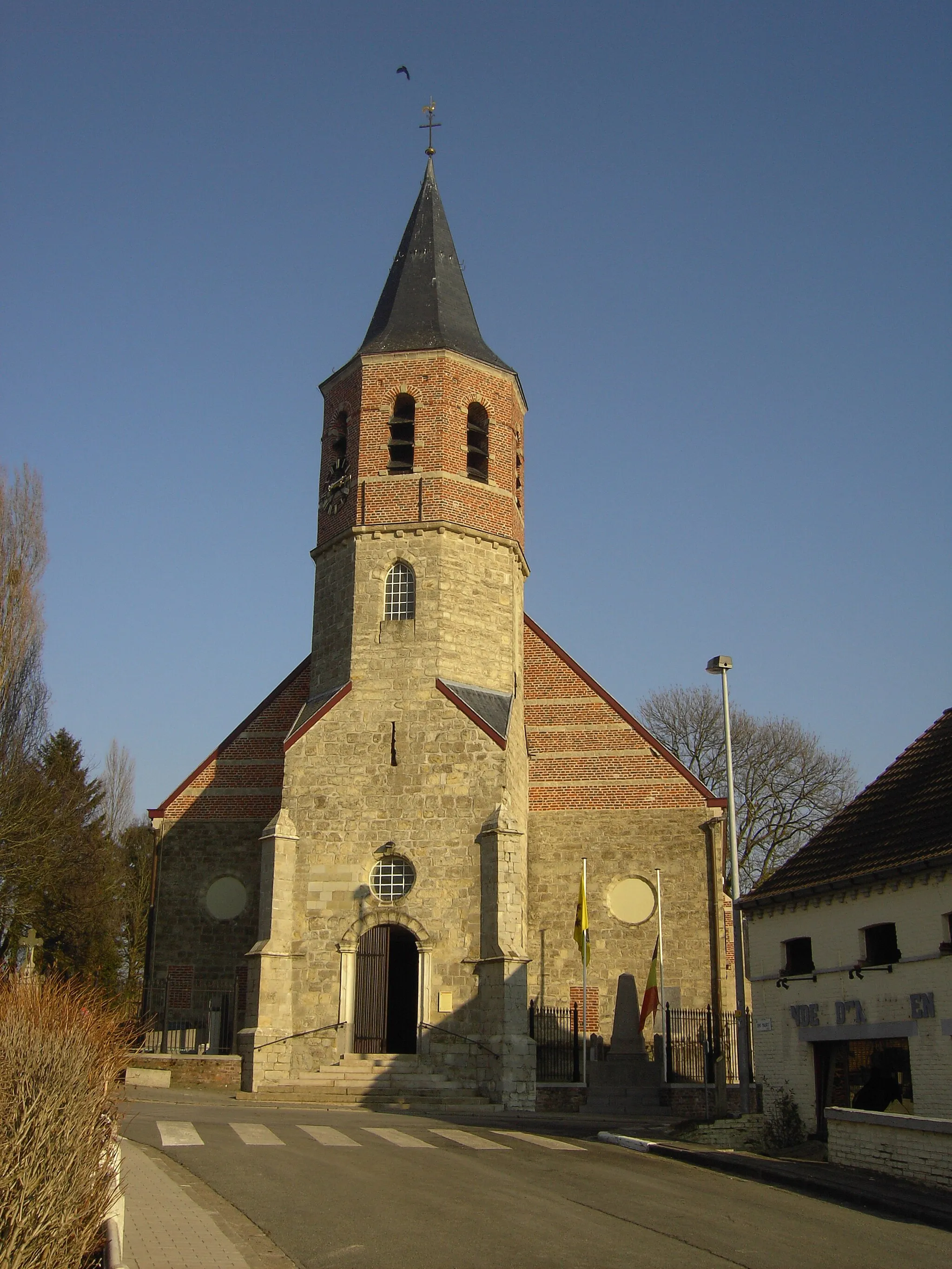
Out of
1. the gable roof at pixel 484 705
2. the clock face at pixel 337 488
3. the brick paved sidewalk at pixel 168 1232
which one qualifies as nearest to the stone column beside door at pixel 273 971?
the gable roof at pixel 484 705

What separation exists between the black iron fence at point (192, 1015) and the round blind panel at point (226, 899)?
141cm

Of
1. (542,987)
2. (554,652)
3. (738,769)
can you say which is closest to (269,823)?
(542,987)

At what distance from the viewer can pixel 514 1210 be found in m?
9.87

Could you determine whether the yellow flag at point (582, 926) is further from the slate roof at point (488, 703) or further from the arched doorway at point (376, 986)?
the slate roof at point (488, 703)

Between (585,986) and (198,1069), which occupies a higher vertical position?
(585,986)

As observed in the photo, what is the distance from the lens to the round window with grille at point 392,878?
72.5ft

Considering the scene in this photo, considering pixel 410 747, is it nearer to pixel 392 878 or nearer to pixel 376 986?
pixel 392 878

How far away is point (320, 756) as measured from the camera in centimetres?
2309

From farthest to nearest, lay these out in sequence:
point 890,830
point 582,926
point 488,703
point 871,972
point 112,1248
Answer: point 488,703 → point 582,926 → point 890,830 → point 871,972 → point 112,1248

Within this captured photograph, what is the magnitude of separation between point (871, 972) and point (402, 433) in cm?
1629

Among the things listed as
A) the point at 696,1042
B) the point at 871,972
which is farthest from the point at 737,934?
the point at 696,1042

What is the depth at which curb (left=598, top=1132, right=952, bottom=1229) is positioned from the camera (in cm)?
1028

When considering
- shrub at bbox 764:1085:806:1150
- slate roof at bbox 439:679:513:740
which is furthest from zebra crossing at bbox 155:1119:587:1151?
slate roof at bbox 439:679:513:740

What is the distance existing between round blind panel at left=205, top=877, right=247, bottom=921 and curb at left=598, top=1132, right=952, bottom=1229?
12695mm
